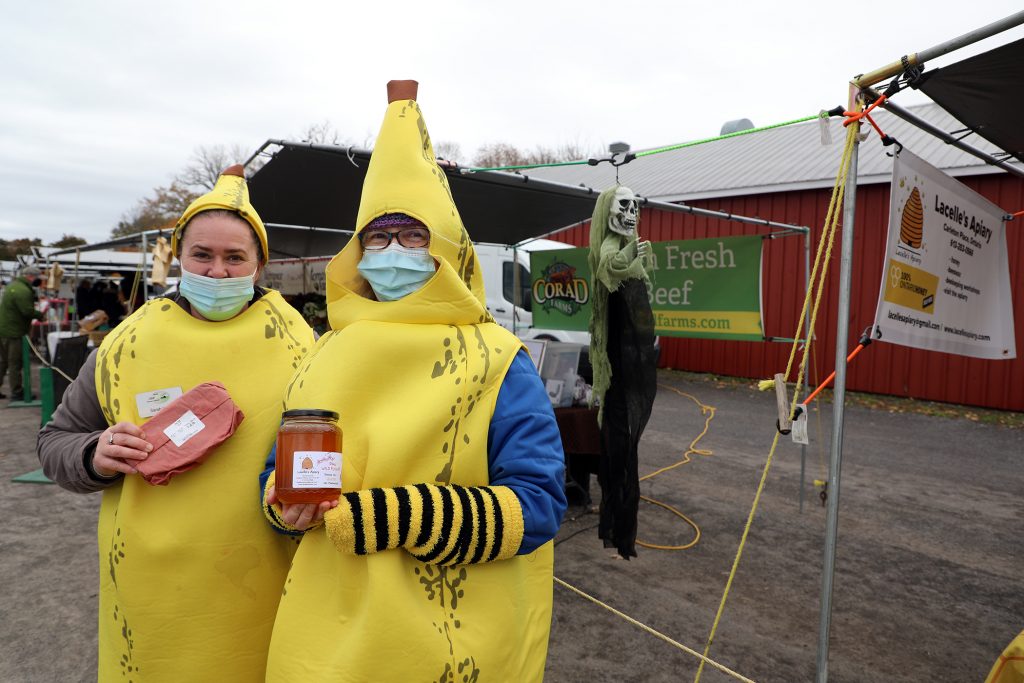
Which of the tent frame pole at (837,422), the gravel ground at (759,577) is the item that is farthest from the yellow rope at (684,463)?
the tent frame pole at (837,422)

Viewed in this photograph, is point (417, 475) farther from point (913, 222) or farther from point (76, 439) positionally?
point (913, 222)

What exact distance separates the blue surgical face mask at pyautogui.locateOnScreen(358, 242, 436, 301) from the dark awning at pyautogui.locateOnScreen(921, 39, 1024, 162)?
2105mm

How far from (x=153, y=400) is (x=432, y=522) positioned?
92 cm

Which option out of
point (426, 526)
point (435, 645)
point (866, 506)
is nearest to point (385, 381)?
point (426, 526)

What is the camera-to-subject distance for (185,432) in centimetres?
151

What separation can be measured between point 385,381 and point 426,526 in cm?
33

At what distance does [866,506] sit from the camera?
5.20 m

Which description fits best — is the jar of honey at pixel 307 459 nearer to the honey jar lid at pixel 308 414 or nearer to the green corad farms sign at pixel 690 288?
the honey jar lid at pixel 308 414

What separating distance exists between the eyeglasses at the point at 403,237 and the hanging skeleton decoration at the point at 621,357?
6.98 feet

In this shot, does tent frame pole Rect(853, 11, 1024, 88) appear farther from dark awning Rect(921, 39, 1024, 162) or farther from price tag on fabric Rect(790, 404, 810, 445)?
price tag on fabric Rect(790, 404, 810, 445)

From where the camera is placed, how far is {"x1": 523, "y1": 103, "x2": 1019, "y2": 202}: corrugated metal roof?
969 cm

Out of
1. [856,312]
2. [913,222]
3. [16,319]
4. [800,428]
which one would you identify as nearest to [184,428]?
[800,428]

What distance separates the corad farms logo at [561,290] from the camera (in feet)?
19.3

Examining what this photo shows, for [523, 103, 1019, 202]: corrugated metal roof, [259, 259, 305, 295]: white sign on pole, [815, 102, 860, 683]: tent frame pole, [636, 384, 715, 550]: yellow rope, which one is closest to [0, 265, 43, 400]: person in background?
[259, 259, 305, 295]: white sign on pole
